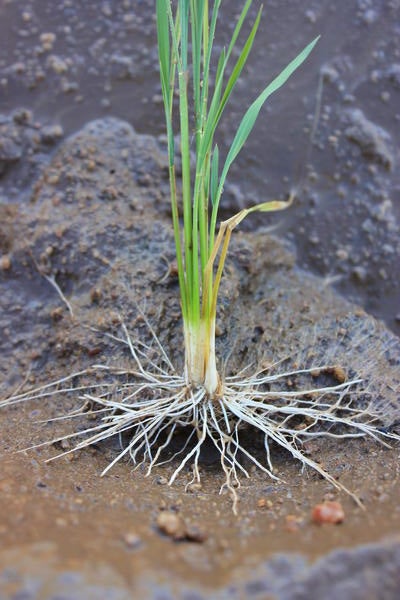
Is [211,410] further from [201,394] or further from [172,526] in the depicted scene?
[172,526]

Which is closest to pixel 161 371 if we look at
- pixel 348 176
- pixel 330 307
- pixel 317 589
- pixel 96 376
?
pixel 96 376

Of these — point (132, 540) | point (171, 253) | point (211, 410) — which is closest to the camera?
point (132, 540)

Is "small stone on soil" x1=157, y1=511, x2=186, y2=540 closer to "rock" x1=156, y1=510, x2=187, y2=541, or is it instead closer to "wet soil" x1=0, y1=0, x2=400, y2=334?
"rock" x1=156, y1=510, x2=187, y2=541

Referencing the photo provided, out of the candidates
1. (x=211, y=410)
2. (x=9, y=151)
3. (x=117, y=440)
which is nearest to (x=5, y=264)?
(x=9, y=151)

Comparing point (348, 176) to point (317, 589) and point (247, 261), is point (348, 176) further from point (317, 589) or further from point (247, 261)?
point (317, 589)

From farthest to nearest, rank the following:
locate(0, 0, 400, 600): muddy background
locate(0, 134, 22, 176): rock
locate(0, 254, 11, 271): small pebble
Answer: locate(0, 134, 22, 176): rock, locate(0, 254, 11, 271): small pebble, locate(0, 0, 400, 600): muddy background

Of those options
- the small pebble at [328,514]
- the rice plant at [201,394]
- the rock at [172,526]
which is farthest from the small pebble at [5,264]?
the small pebble at [328,514]

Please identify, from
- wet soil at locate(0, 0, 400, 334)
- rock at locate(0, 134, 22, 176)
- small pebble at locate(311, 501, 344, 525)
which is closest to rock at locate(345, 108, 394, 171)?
wet soil at locate(0, 0, 400, 334)

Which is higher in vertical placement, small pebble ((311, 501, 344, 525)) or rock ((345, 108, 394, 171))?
rock ((345, 108, 394, 171))
